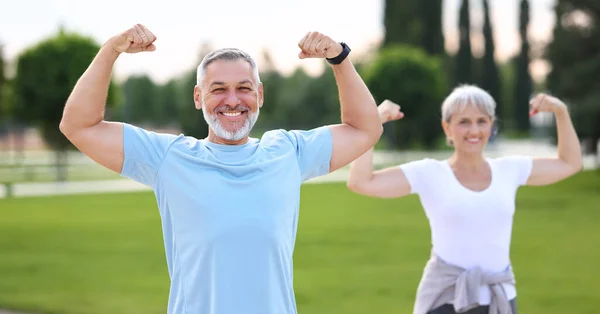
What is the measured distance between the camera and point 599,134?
29.4 metres

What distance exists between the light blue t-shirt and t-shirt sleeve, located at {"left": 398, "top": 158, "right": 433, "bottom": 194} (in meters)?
1.32

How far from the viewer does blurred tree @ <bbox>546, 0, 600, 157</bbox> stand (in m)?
24.0

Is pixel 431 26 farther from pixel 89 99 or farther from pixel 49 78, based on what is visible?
pixel 89 99

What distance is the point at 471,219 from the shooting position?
3.44m

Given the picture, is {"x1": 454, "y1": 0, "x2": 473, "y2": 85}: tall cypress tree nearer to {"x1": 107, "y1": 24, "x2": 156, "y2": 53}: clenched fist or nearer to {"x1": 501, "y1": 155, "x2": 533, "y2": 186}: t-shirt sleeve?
{"x1": 501, "y1": 155, "x2": 533, "y2": 186}: t-shirt sleeve

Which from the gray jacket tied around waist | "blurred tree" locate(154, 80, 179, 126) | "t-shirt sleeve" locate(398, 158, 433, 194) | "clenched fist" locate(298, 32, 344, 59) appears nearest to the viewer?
"clenched fist" locate(298, 32, 344, 59)

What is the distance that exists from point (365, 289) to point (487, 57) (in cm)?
4864

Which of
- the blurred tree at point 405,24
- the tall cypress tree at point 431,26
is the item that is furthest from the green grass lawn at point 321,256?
the tall cypress tree at point 431,26

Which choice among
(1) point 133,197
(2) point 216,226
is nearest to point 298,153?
(2) point 216,226

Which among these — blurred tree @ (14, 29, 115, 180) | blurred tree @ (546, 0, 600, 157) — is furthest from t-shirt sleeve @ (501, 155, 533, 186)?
blurred tree @ (14, 29, 115, 180)

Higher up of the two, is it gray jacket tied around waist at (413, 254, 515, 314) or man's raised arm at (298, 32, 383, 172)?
man's raised arm at (298, 32, 383, 172)

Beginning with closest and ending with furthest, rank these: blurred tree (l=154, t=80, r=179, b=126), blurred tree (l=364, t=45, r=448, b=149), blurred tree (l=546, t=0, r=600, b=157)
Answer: blurred tree (l=546, t=0, r=600, b=157)
blurred tree (l=364, t=45, r=448, b=149)
blurred tree (l=154, t=80, r=179, b=126)

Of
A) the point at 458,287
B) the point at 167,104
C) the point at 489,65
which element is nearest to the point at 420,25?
the point at 489,65

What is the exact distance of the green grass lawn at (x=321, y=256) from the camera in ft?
24.6
